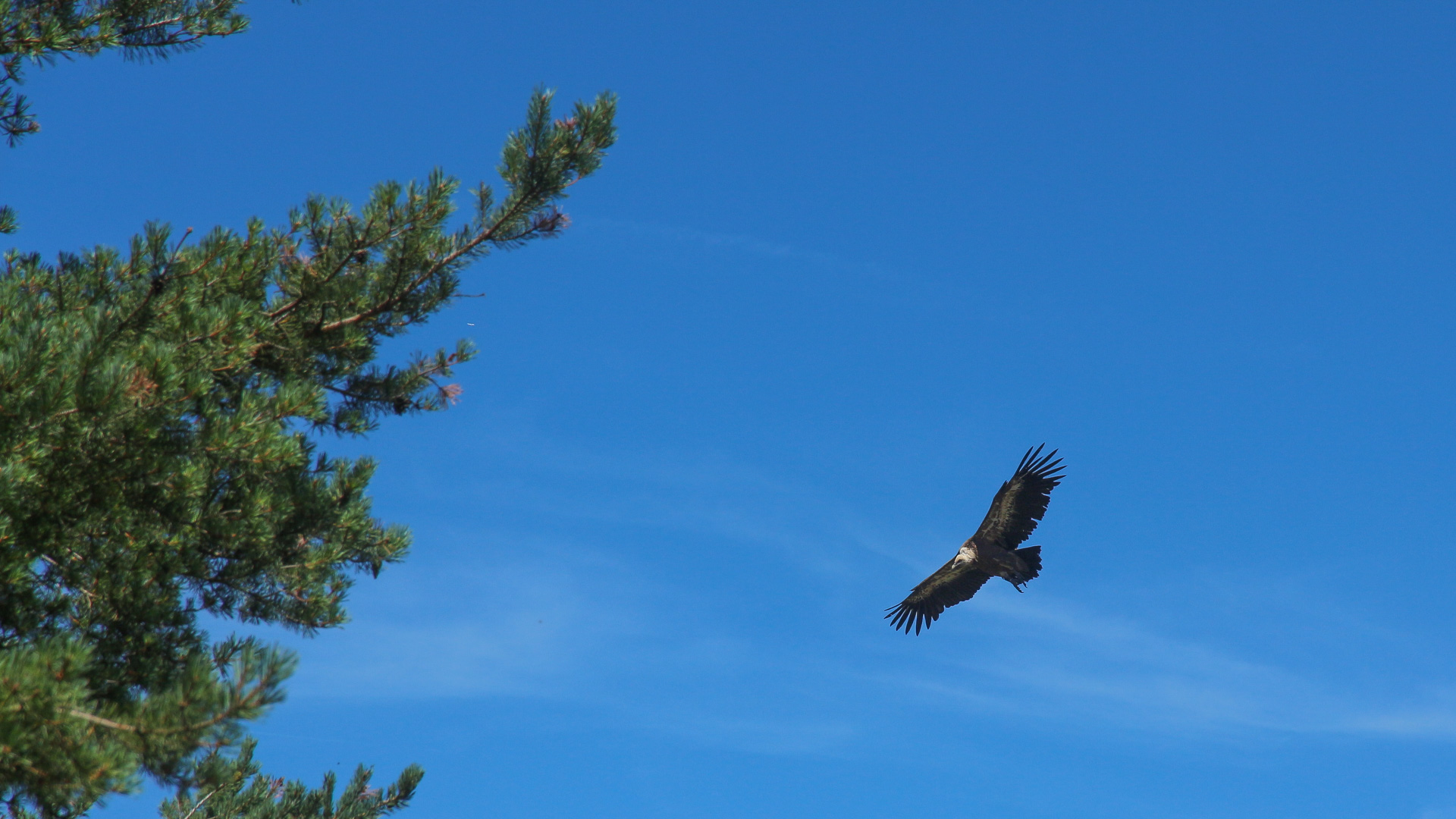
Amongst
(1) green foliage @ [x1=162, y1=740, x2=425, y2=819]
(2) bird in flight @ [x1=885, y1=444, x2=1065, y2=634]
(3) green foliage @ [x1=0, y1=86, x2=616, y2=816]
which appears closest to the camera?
(3) green foliage @ [x1=0, y1=86, x2=616, y2=816]

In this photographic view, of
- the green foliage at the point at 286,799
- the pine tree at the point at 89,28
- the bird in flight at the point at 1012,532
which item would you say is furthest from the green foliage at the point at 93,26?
the bird in flight at the point at 1012,532

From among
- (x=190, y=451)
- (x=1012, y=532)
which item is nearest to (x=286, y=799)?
(x=190, y=451)

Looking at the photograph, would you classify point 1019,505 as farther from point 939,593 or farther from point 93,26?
point 93,26

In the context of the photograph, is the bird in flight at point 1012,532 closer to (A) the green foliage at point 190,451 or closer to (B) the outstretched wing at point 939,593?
(B) the outstretched wing at point 939,593

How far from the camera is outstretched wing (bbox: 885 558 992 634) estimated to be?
48.4ft

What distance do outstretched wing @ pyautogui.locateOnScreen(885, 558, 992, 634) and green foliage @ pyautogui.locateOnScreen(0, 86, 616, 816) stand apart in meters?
8.16

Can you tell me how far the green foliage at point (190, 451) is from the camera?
4.58 metres

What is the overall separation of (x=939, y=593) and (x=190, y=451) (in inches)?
423

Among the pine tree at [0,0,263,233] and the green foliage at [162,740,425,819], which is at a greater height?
the pine tree at [0,0,263,233]

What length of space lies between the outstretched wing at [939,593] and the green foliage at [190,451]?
816 cm

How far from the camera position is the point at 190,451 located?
246 inches

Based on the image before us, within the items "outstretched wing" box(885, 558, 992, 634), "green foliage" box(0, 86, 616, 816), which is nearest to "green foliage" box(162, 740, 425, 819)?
"green foliage" box(0, 86, 616, 816)

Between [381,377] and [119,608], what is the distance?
255 cm

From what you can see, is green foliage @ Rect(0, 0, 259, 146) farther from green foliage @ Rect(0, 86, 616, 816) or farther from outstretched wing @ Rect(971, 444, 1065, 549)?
outstretched wing @ Rect(971, 444, 1065, 549)
